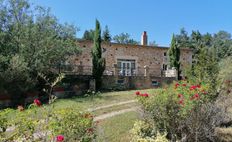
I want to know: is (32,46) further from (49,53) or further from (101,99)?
(101,99)

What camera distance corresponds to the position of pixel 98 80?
72.1 ft

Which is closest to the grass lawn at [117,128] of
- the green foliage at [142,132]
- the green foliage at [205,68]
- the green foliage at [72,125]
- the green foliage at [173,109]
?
the green foliage at [142,132]

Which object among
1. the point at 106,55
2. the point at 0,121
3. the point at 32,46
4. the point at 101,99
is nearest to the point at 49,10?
the point at 32,46

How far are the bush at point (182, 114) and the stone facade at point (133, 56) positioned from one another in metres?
19.5

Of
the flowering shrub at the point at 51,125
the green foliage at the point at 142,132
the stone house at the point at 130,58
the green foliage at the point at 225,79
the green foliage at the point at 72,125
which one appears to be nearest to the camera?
the flowering shrub at the point at 51,125

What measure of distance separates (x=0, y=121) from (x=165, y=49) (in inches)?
1143

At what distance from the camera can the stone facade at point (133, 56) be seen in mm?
27734

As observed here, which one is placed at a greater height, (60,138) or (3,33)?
(3,33)

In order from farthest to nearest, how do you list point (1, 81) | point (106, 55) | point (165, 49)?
point (165, 49) → point (106, 55) → point (1, 81)

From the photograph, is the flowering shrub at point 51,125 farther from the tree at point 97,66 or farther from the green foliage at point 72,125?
the tree at point 97,66

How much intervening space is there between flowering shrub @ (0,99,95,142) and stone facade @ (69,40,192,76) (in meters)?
21.7

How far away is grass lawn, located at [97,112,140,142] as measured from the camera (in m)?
Answer: 7.80

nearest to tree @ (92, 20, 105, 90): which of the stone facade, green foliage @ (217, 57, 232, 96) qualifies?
the stone facade

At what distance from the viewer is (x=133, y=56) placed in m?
29.9
